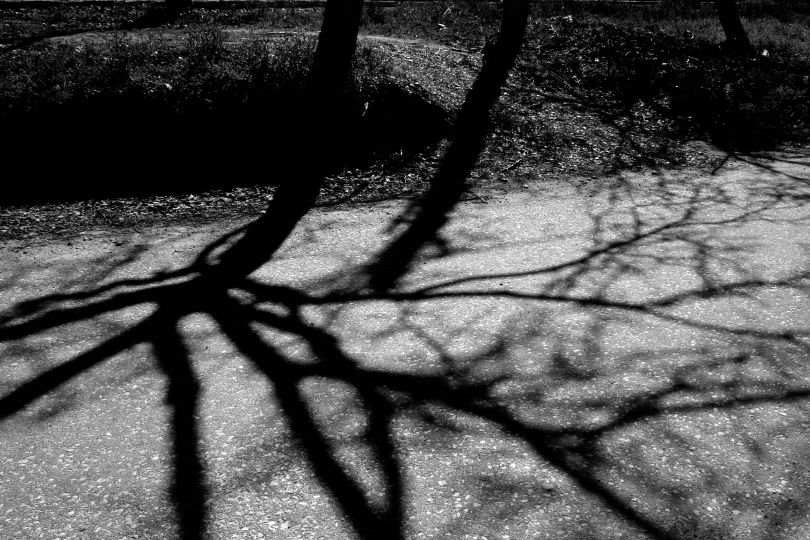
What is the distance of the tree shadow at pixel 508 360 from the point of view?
11.6 ft

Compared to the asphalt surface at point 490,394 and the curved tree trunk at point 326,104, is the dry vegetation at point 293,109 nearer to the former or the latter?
the curved tree trunk at point 326,104

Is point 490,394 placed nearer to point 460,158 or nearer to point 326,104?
point 460,158

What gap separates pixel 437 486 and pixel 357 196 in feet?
14.6

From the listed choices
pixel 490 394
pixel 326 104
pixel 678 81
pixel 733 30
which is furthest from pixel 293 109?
pixel 733 30

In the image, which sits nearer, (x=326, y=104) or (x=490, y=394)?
(x=490, y=394)

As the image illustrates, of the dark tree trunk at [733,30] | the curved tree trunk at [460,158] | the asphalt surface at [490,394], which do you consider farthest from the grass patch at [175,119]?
the dark tree trunk at [733,30]

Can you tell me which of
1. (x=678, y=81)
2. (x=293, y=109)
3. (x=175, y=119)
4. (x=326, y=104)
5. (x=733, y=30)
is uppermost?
(x=733, y=30)

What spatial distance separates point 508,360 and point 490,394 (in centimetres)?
42

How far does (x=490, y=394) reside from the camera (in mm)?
4285

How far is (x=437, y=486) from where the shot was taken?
3.58 metres

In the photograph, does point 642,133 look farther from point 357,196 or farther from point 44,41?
point 44,41

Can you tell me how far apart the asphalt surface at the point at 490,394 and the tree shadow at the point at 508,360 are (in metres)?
0.02

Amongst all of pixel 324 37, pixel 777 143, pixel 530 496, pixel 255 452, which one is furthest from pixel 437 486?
pixel 777 143

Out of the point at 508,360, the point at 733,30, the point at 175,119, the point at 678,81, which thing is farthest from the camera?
the point at 733,30
